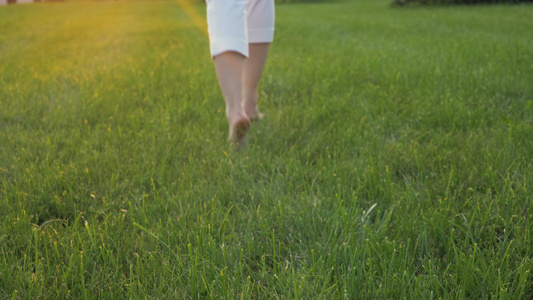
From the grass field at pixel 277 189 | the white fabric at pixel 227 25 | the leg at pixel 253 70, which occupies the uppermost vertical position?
the white fabric at pixel 227 25

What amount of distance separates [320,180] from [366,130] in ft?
2.08

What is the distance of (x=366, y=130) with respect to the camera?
85.8 inches

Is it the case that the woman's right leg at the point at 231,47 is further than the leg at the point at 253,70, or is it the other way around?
the leg at the point at 253,70

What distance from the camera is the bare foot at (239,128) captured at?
1.93 metres

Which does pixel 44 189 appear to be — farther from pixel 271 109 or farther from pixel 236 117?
pixel 271 109

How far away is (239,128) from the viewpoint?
6.44 ft

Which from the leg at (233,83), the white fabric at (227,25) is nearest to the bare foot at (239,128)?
the leg at (233,83)

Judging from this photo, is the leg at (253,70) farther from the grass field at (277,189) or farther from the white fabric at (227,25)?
the white fabric at (227,25)

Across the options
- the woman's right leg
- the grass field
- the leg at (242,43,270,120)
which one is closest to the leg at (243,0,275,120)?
the leg at (242,43,270,120)

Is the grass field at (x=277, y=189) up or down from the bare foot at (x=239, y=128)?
down

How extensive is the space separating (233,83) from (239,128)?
205mm

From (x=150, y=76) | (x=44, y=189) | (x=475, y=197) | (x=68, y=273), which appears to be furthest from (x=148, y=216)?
(x=150, y=76)

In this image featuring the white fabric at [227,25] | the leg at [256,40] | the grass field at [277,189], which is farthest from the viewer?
the leg at [256,40]

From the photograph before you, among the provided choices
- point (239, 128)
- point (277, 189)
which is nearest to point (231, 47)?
point (239, 128)
